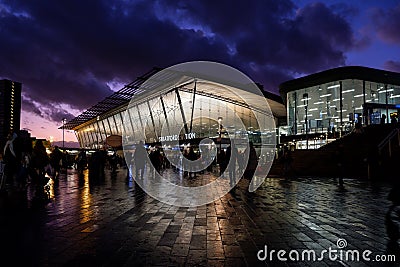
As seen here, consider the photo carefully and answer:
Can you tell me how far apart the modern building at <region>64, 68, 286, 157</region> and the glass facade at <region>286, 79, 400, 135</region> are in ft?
19.3

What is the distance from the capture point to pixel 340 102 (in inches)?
1458

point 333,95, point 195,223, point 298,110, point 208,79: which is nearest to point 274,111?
point 298,110

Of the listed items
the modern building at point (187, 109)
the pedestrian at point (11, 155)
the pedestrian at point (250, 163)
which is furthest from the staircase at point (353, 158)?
the modern building at point (187, 109)

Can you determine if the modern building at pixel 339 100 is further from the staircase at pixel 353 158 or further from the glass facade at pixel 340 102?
the staircase at pixel 353 158

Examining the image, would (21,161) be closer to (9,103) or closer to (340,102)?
(340,102)

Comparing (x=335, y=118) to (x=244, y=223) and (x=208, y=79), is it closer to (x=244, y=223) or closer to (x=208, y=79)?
(x=208, y=79)

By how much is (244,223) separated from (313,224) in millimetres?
1145

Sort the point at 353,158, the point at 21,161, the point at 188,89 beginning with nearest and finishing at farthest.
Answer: the point at 21,161 → the point at 353,158 → the point at 188,89

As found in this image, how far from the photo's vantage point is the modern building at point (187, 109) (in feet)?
128

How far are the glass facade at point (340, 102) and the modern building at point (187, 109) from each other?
589 cm

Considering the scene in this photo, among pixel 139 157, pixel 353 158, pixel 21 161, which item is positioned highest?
pixel 21 161

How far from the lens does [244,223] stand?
17.8 feet

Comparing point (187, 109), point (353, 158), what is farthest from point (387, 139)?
point (187, 109)

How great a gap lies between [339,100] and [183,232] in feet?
121
